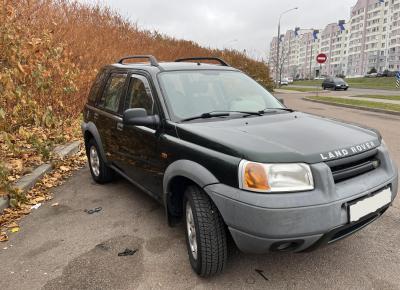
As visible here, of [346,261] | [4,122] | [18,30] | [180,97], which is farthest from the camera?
[18,30]

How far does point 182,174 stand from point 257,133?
0.67 metres

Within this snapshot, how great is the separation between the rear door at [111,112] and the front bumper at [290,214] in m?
2.14

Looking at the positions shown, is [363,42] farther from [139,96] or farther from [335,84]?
[139,96]

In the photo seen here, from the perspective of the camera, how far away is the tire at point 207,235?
2625 millimetres

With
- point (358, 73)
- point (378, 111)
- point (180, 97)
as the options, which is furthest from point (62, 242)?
point (358, 73)

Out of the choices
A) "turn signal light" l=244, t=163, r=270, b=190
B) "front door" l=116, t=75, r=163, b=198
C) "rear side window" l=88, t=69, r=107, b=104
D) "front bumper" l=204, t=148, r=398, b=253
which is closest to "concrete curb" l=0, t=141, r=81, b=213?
"rear side window" l=88, t=69, r=107, b=104

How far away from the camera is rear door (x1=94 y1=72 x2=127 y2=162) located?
422cm

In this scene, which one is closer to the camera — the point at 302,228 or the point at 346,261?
the point at 302,228

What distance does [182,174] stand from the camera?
2.83 meters

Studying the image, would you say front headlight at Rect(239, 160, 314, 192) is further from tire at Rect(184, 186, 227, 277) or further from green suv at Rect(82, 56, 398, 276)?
tire at Rect(184, 186, 227, 277)

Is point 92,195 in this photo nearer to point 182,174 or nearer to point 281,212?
point 182,174

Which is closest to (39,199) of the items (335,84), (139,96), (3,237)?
(3,237)

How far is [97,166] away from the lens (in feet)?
17.0

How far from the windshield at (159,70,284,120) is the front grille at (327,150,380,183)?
3.76ft
